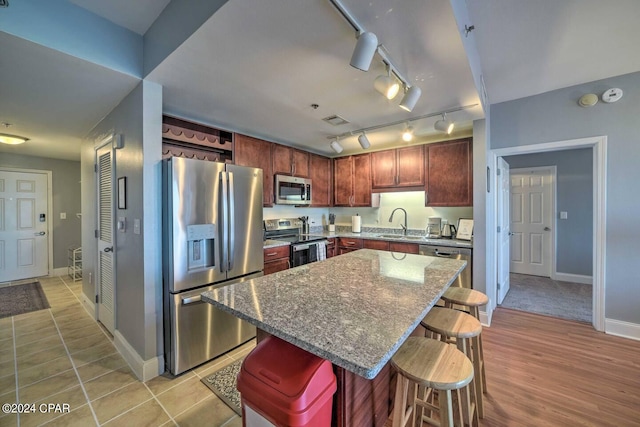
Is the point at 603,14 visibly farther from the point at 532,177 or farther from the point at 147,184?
the point at 532,177

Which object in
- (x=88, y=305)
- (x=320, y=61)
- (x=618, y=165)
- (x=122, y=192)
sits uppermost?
(x=320, y=61)

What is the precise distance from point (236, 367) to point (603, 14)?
12.4 ft

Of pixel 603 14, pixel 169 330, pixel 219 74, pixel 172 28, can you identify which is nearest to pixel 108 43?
pixel 172 28

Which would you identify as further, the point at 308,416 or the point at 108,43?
the point at 108,43

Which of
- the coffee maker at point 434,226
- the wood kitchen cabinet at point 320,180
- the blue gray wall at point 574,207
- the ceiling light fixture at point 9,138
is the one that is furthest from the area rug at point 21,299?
the blue gray wall at point 574,207

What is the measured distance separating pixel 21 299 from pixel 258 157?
4.07 m

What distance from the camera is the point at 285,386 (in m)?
0.98

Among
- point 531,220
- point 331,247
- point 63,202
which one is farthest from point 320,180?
point 63,202

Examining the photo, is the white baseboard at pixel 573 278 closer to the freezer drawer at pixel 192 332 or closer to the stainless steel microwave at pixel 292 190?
the stainless steel microwave at pixel 292 190

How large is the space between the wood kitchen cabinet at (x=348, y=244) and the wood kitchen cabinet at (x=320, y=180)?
29.7 inches

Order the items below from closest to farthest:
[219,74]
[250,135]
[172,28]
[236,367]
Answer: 1. [172,28]
2. [219,74]
3. [236,367]
4. [250,135]

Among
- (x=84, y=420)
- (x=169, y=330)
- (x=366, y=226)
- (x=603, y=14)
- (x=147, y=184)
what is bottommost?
(x=84, y=420)

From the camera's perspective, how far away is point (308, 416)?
3.12 feet

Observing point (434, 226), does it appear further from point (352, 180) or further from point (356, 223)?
point (352, 180)
